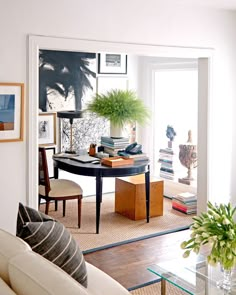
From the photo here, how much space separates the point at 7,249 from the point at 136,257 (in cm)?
244

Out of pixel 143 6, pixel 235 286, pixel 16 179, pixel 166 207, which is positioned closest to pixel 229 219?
pixel 235 286

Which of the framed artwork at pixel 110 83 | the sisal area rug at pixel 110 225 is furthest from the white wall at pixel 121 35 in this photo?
the framed artwork at pixel 110 83

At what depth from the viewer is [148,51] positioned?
422 cm

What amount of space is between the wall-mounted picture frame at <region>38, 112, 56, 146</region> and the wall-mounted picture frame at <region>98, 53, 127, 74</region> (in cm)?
99

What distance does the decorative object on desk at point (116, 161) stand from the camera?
4.87m

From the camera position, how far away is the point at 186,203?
5746 millimetres

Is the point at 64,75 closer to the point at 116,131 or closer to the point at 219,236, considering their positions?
the point at 116,131

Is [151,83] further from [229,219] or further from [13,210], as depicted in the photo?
[229,219]

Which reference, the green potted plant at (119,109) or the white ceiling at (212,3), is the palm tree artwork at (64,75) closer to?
the green potted plant at (119,109)

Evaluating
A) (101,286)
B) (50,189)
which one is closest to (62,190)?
(50,189)

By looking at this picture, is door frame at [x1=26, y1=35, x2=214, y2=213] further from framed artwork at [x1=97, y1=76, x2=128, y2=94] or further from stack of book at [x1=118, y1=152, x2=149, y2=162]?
framed artwork at [x1=97, y1=76, x2=128, y2=94]

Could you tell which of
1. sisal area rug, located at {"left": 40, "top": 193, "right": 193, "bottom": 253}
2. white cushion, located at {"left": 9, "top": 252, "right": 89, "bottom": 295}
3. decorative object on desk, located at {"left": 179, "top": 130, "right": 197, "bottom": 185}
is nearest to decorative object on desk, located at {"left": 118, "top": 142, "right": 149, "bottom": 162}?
sisal area rug, located at {"left": 40, "top": 193, "right": 193, "bottom": 253}

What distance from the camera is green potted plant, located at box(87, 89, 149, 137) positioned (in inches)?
210

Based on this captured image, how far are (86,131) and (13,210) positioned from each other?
2868mm
